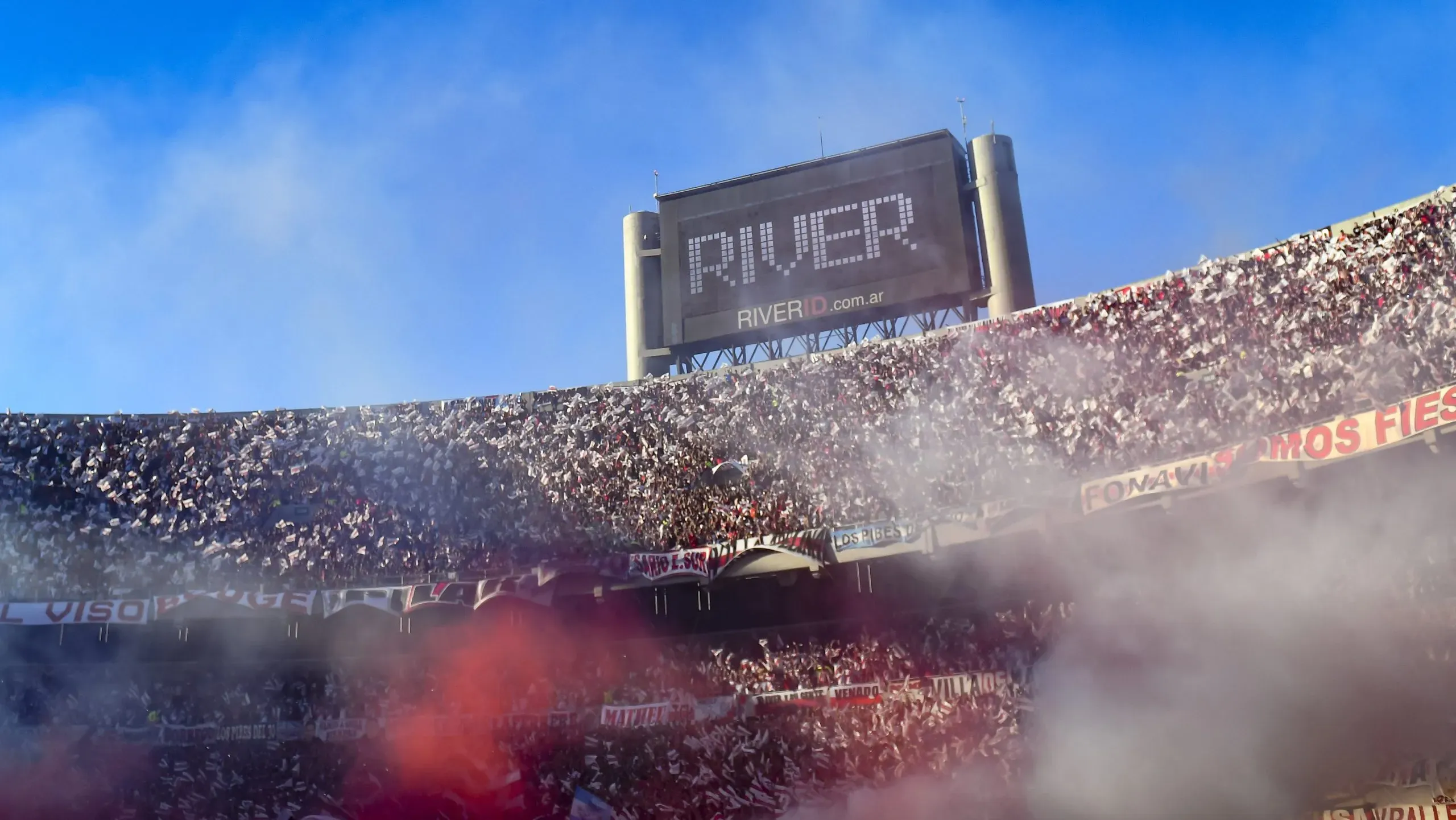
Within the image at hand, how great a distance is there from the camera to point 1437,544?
1281 cm

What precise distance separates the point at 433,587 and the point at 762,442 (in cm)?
580

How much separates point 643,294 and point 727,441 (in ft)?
18.7

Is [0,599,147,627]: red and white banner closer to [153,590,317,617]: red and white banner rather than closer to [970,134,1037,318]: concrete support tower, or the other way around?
[153,590,317,617]: red and white banner

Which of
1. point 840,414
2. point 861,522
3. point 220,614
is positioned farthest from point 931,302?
point 220,614

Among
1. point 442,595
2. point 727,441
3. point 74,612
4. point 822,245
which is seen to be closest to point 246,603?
point 74,612

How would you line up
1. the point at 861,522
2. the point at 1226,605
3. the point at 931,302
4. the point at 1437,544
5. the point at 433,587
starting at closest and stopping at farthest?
the point at 1437,544 → the point at 1226,605 → the point at 861,522 → the point at 433,587 → the point at 931,302

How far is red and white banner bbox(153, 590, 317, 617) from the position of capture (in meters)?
18.6

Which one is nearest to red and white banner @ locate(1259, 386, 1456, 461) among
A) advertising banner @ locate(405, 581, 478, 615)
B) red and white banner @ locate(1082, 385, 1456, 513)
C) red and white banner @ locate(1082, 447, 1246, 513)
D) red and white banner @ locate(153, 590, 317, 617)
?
red and white banner @ locate(1082, 385, 1456, 513)

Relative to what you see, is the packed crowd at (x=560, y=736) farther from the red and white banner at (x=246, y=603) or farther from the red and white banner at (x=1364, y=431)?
the red and white banner at (x=1364, y=431)

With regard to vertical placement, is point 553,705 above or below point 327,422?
below

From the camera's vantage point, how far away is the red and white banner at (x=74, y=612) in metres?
18.6

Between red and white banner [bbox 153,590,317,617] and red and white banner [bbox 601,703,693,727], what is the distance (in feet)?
17.2

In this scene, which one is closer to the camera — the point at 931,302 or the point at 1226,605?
the point at 1226,605

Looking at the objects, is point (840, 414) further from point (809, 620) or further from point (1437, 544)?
point (1437, 544)
